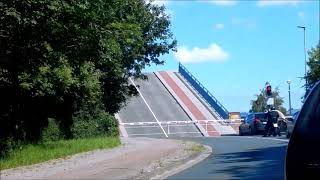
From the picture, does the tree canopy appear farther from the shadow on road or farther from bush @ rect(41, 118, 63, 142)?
the shadow on road

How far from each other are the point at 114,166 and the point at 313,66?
40468 millimetres

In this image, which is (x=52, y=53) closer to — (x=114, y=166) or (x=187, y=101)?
(x=114, y=166)

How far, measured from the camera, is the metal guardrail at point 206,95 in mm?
59344

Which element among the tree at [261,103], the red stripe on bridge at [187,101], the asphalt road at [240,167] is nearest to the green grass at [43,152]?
the asphalt road at [240,167]

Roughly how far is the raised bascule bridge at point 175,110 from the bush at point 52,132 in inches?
722

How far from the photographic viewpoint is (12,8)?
1417cm

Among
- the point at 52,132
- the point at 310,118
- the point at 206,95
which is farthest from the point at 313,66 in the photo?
the point at 310,118

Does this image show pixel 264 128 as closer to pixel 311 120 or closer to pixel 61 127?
pixel 61 127

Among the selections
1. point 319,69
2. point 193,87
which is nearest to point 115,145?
point 319,69

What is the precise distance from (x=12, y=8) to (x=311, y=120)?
10965 mm

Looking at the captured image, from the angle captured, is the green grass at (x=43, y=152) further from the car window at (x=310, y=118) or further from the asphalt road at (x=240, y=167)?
the car window at (x=310, y=118)

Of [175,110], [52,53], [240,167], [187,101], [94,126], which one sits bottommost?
[240,167]

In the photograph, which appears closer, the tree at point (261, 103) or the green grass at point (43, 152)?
the green grass at point (43, 152)

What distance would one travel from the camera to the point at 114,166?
15.9 metres
